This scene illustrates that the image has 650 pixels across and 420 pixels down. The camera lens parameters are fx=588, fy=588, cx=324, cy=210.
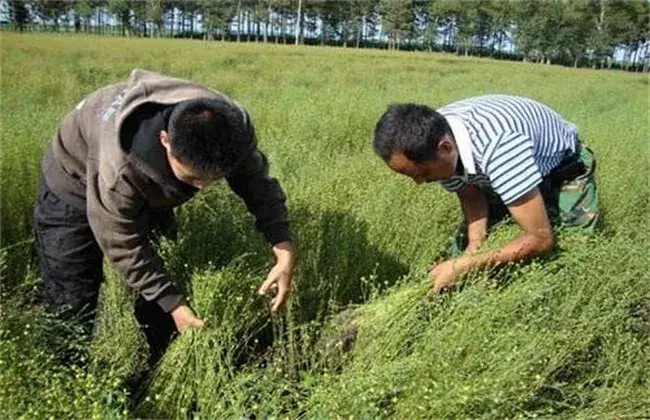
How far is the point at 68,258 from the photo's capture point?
2193 millimetres

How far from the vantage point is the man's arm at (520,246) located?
7.15ft

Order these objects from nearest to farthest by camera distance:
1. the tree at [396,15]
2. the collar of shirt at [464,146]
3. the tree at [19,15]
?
1. the collar of shirt at [464,146]
2. the tree at [19,15]
3. the tree at [396,15]

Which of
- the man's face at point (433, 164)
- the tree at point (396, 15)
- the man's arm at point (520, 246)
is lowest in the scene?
the man's arm at point (520, 246)

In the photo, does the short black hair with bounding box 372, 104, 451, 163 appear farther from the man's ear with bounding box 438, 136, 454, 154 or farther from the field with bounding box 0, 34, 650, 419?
the field with bounding box 0, 34, 650, 419

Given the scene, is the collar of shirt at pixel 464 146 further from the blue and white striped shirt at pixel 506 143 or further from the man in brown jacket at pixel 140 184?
the man in brown jacket at pixel 140 184

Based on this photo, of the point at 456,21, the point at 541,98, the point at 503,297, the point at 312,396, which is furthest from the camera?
the point at 456,21

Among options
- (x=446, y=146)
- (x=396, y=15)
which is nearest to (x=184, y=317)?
(x=446, y=146)

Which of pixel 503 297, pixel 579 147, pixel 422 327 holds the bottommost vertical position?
pixel 422 327

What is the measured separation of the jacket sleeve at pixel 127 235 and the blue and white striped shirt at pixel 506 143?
1188mm

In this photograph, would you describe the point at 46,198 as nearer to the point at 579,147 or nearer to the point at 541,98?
the point at 579,147

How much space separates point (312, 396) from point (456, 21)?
1075 inches

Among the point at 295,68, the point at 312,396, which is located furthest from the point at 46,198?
the point at 295,68

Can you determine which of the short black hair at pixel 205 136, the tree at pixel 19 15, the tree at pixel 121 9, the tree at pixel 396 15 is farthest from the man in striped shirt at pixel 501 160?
the tree at pixel 396 15

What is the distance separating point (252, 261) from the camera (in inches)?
105
